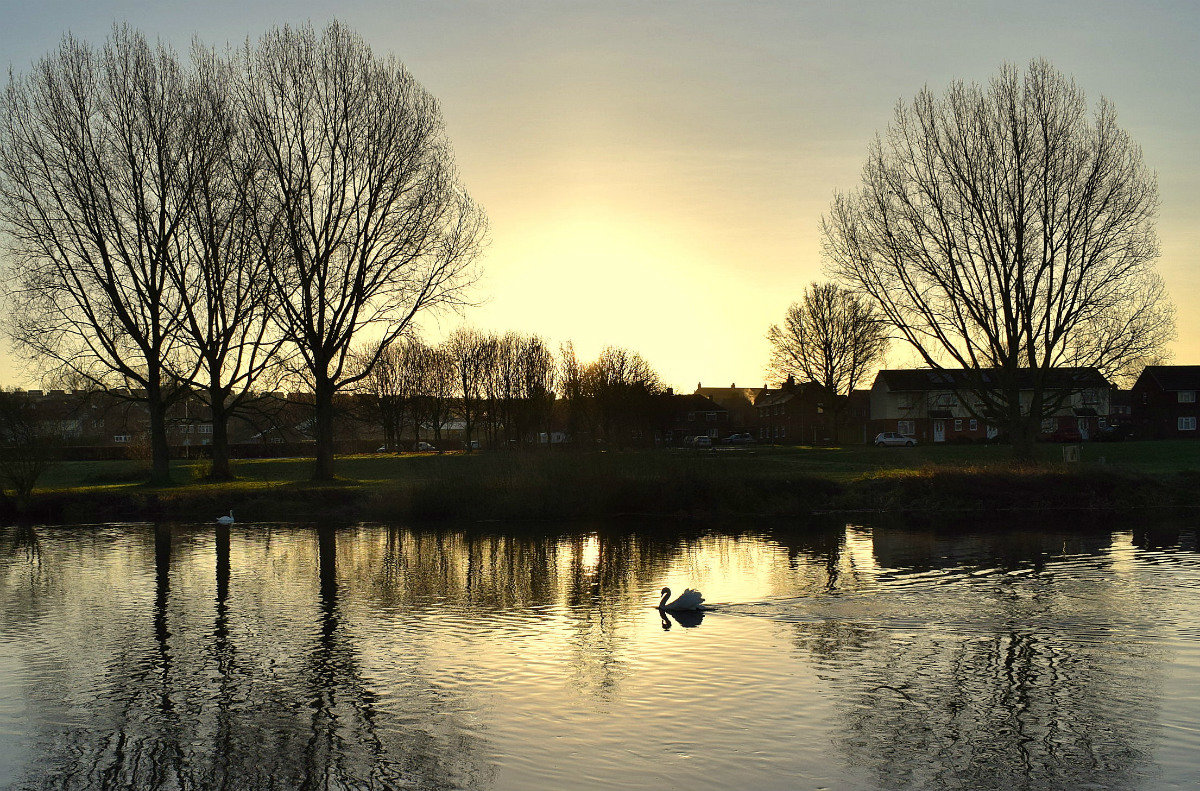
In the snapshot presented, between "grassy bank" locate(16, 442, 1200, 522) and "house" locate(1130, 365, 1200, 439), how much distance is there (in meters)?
60.3

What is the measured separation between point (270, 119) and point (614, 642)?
109ft

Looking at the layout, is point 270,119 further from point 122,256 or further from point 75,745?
point 75,745

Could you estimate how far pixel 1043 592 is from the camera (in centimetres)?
1922

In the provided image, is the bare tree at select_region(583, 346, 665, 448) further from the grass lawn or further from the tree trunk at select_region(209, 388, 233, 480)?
the tree trunk at select_region(209, 388, 233, 480)

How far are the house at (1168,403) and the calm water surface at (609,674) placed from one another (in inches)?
3042

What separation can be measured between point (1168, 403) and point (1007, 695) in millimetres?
94845

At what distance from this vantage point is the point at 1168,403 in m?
94.6

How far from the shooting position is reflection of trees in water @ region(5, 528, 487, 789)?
34.0 feet

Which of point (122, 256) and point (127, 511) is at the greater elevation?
point (122, 256)

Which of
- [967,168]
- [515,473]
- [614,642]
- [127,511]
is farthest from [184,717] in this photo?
[967,168]

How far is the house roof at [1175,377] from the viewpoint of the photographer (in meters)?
95.0

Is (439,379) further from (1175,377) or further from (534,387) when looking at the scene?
(1175,377)

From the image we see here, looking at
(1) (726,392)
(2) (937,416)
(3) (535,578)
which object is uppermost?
(1) (726,392)

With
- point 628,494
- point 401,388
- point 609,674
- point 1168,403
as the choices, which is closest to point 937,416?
point 1168,403
